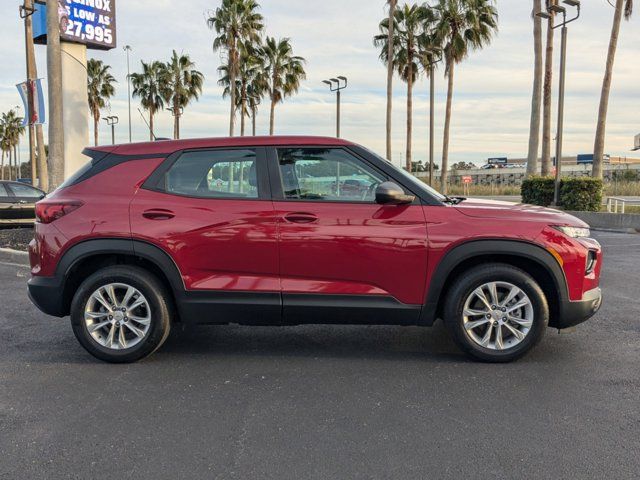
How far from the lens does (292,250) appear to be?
15.0 feet

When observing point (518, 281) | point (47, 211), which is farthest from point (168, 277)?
point (518, 281)

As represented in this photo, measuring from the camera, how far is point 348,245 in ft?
14.8

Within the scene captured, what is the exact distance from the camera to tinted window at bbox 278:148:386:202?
15.3 ft

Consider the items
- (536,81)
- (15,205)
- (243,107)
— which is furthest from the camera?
(243,107)

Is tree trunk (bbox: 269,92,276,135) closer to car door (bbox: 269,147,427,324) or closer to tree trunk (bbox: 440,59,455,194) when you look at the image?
tree trunk (bbox: 440,59,455,194)

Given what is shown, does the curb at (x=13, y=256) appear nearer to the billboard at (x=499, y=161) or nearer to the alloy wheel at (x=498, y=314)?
the alloy wheel at (x=498, y=314)

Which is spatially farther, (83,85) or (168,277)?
(83,85)

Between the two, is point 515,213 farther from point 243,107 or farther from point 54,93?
point 243,107

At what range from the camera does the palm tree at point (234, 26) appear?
38500mm

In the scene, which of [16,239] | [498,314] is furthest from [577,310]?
[16,239]

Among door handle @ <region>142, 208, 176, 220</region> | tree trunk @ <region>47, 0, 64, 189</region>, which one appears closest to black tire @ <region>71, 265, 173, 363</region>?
door handle @ <region>142, 208, 176, 220</region>

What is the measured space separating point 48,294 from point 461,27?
33.9m

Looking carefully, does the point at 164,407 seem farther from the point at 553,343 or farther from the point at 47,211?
the point at 553,343

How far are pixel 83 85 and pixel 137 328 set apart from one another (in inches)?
524
